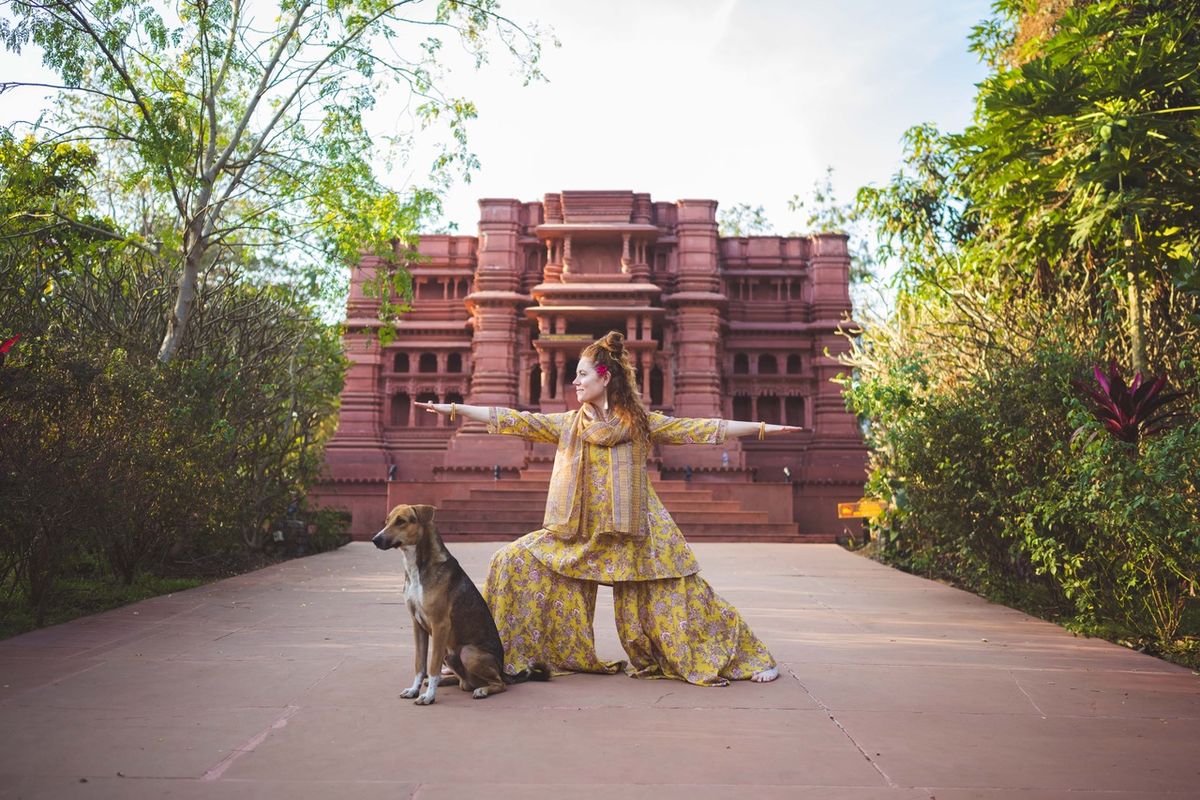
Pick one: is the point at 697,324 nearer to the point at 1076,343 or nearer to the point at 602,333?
the point at 602,333

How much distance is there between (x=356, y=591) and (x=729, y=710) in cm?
558

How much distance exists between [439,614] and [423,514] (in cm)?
45

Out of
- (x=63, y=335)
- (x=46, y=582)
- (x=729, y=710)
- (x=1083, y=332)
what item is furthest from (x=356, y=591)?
(x=1083, y=332)

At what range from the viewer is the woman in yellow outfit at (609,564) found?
453 centimetres

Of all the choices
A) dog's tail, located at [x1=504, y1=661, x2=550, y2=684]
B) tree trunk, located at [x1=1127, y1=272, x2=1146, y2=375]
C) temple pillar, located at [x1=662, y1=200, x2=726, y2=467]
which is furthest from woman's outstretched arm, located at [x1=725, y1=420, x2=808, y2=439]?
temple pillar, located at [x1=662, y1=200, x2=726, y2=467]

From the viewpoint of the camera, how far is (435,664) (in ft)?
13.1

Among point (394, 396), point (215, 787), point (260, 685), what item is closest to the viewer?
point (215, 787)

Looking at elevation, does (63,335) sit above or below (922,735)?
above

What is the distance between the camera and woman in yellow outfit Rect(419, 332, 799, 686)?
4.53m

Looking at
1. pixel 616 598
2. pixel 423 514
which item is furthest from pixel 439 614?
pixel 616 598

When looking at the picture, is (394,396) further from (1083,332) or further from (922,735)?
(922,735)

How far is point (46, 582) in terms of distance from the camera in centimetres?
648

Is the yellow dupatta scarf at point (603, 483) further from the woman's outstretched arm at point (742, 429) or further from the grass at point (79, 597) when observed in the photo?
the grass at point (79, 597)

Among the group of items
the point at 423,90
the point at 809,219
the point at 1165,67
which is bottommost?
the point at 1165,67
